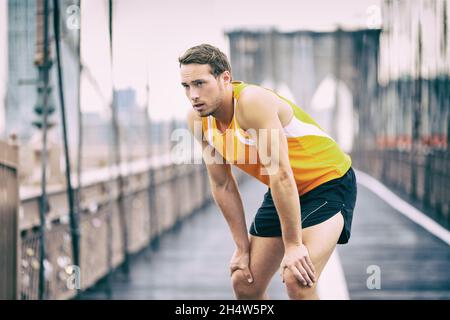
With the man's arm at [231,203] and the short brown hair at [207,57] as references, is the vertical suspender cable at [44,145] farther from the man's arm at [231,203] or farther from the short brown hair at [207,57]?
the short brown hair at [207,57]

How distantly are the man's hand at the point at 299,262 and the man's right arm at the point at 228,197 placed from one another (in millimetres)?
269

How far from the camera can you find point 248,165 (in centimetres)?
235

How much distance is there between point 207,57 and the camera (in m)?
2.22

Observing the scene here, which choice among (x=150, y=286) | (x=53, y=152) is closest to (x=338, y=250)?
(x=150, y=286)

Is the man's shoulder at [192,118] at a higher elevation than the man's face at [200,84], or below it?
below

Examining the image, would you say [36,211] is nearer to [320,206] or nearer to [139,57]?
[139,57]

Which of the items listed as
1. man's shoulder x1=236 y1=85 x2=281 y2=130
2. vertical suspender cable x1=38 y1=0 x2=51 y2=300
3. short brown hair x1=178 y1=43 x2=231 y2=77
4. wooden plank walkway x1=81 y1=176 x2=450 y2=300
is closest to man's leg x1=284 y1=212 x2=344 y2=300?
man's shoulder x1=236 y1=85 x2=281 y2=130

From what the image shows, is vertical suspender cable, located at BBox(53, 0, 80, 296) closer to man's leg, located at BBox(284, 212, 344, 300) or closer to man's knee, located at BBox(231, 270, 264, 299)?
man's knee, located at BBox(231, 270, 264, 299)

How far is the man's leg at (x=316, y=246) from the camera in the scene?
2.33 m

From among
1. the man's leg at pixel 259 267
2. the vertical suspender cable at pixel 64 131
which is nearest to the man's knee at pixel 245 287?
the man's leg at pixel 259 267

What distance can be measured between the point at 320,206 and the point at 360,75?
9.64m

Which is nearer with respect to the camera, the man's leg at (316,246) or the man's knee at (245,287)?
the man's leg at (316,246)

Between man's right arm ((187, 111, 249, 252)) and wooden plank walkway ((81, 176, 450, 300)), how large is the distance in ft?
8.24

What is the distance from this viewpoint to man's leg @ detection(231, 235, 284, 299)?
99.3 inches
